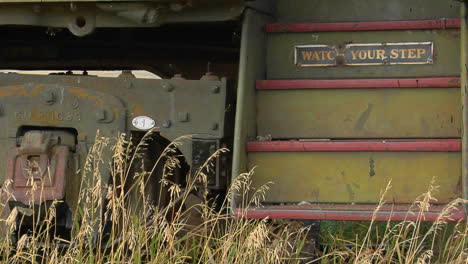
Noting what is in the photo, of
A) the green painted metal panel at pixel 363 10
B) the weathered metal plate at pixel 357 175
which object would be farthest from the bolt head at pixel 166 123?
the green painted metal panel at pixel 363 10

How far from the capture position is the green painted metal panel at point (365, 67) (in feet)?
14.5

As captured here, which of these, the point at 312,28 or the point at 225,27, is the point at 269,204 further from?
the point at 225,27

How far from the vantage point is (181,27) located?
5445 millimetres

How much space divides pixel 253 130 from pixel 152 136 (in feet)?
2.33

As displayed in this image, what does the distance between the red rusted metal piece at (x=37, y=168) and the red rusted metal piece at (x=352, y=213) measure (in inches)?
42.1

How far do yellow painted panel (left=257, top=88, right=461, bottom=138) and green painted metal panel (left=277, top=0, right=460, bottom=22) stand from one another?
495 mm

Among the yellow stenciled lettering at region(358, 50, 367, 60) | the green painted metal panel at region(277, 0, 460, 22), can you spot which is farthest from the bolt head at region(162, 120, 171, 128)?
the yellow stenciled lettering at region(358, 50, 367, 60)

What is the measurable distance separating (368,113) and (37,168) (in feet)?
5.72

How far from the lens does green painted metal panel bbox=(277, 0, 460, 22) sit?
4562 millimetres

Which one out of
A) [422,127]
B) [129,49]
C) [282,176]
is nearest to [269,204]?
[282,176]

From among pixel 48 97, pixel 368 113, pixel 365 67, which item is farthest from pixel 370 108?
pixel 48 97

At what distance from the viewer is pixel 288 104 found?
14.5 ft

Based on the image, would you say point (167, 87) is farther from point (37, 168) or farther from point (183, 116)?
point (37, 168)

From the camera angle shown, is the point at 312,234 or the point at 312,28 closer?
the point at 312,28
